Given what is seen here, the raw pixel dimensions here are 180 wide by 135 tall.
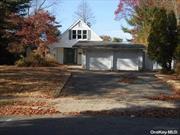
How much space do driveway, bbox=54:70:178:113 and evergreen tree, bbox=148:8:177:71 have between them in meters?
7.16

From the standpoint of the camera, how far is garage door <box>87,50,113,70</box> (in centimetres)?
4891

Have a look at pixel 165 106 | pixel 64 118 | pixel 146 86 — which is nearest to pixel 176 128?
pixel 64 118

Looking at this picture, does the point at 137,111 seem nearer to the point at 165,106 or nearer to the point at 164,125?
the point at 165,106

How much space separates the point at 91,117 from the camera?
53.4 ft

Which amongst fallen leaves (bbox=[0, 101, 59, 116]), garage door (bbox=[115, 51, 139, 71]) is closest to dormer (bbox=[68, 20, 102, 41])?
garage door (bbox=[115, 51, 139, 71])

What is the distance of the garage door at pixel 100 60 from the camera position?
1925 inches

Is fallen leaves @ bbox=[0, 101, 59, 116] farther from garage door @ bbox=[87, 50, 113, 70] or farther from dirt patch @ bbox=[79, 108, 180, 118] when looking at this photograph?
garage door @ bbox=[87, 50, 113, 70]

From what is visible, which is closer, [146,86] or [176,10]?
[146,86]

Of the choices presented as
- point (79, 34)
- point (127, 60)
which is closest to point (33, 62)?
point (127, 60)

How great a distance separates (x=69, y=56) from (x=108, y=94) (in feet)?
133

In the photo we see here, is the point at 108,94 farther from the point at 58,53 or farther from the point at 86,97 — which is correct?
the point at 58,53

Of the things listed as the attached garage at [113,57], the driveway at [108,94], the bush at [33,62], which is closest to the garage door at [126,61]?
the attached garage at [113,57]

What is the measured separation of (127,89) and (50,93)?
5338mm

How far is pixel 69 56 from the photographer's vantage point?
65.7 metres
